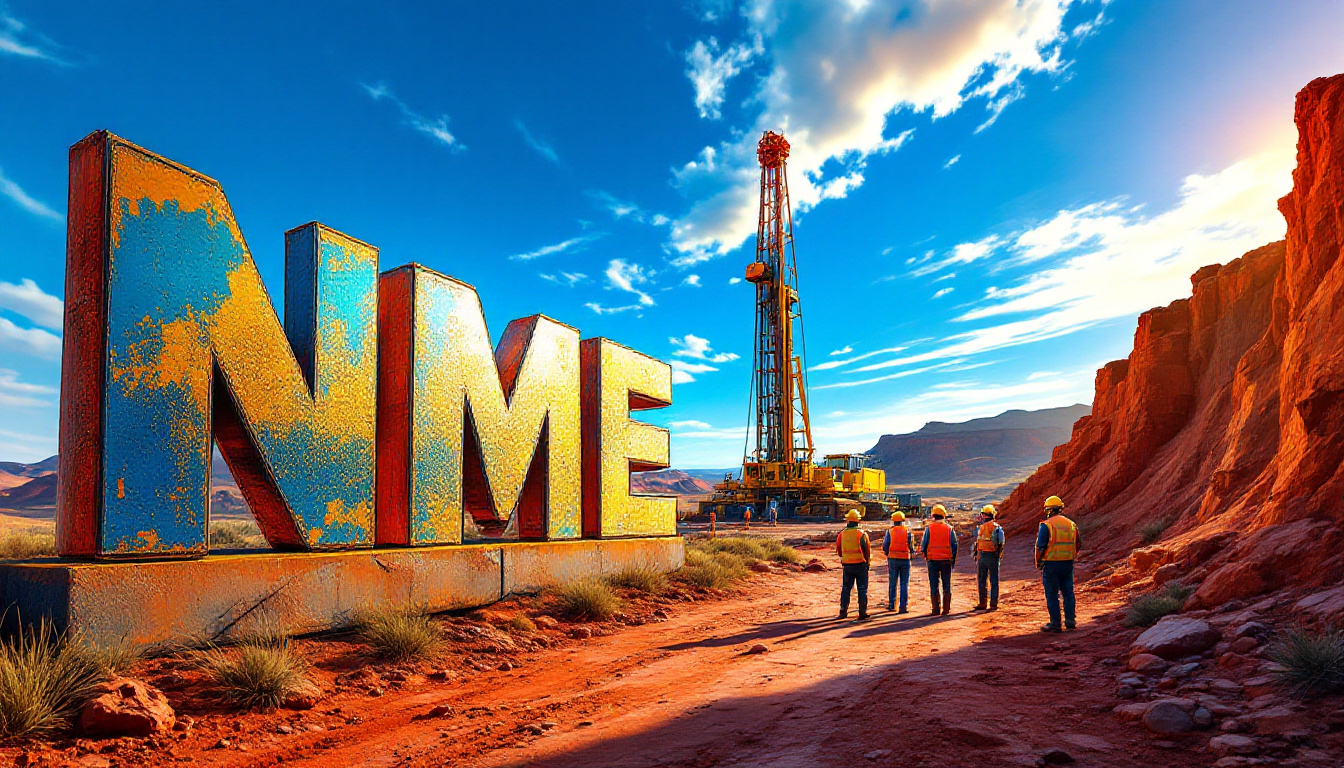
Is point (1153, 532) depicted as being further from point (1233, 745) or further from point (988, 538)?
point (1233, 745)

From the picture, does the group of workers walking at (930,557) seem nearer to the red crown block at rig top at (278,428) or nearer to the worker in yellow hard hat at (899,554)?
the worker in yellow hard hat at (899,554)

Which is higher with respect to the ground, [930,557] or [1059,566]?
[1059,566]

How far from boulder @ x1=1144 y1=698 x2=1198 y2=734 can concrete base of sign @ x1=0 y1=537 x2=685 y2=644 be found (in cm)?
726

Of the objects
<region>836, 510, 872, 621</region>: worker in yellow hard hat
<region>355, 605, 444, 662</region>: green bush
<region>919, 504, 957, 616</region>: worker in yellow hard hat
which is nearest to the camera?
<region>355, 605, 444, 662</region>: green bush

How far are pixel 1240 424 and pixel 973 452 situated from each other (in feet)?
504

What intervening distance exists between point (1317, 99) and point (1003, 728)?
1361cm

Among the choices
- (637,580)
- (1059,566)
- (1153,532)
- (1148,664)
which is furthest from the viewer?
(1153,532)

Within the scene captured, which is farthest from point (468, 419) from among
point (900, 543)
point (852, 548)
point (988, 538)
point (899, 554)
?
point (988, 538)

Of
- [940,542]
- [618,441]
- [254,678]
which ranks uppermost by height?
[618,441]

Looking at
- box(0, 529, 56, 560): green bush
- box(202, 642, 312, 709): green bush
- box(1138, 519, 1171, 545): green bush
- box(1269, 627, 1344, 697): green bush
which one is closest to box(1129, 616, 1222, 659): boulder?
box(1269, 627, 1344, 697): green bush

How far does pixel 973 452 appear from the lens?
156125 mm

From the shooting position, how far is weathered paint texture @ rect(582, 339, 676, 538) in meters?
11.8

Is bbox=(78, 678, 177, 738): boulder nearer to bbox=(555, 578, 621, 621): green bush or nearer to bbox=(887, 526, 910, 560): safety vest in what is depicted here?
bbox=(555, 578, 621, 621): green bush

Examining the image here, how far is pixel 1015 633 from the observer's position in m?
9.16
